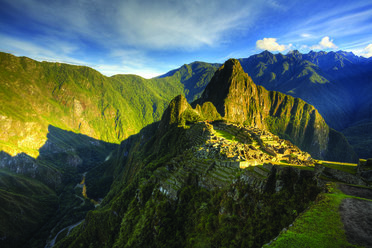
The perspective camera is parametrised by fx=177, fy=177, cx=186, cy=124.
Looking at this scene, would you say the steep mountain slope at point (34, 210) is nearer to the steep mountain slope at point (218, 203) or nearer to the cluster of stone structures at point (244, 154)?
the steep mountain slope at point (218, 203)

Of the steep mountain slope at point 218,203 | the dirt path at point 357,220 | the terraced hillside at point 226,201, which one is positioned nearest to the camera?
the dirt path at point 357,220

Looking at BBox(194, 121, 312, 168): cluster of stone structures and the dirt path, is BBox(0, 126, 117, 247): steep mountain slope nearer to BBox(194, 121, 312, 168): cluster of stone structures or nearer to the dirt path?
BBox(194, 121, 312, 168): cluster of stone structures

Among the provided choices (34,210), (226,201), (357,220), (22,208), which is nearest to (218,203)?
(226,201)

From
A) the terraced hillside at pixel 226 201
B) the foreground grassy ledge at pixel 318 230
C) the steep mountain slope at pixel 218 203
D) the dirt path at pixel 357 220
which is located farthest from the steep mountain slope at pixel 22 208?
the dirt path at pixel 357 220

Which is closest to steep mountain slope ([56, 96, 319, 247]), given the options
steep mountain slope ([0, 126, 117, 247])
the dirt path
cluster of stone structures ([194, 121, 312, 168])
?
cluster of stone structures ([194, 121, 312, 168])

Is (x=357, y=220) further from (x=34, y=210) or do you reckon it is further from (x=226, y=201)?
(x=34, y=210)

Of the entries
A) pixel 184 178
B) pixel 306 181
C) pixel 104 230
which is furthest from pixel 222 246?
pixel 104 230
